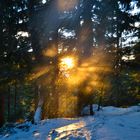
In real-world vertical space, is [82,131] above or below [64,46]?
below

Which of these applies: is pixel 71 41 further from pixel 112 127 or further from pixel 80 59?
pixel 112 127

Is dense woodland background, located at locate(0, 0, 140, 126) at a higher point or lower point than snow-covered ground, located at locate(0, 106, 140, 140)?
higher

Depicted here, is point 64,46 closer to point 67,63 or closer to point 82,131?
point 67,63

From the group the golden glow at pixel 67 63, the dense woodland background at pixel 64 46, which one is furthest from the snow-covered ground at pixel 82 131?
the golden glow at pixel 67 63

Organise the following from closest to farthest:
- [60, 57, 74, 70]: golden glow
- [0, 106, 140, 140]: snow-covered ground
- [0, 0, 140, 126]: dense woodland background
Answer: [0, 106, 140, 140]: snow-covered ground, [0, 0, 140, 126]: dense woodland background, [60, 57, 74, 70]: golden glow

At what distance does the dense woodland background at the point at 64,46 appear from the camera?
1760 centimetres

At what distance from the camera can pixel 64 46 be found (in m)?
20.0

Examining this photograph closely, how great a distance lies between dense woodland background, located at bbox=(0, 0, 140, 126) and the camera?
57.7ft

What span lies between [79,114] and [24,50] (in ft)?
19.0

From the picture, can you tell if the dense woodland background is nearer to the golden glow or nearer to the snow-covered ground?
the golden glow

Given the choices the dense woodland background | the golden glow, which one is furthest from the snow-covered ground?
the golden glow

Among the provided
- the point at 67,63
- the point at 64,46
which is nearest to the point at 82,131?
the point at 67,63

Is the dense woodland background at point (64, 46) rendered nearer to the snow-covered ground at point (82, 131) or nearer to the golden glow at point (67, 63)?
the golden glow at point (67, 63)

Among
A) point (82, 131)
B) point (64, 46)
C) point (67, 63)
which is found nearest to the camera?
point (82, 131)
